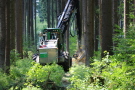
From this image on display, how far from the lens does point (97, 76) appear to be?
7.51 m

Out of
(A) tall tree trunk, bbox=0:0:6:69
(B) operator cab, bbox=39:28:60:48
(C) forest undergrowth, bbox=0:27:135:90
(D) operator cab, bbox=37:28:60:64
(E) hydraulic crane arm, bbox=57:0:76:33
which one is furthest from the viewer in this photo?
(E) hydraulic crane arm, bbox=57:0:76:33

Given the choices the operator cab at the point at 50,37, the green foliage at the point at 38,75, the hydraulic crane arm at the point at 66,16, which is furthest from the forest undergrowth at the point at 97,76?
the hydraulic crane arm at the point at 66,16

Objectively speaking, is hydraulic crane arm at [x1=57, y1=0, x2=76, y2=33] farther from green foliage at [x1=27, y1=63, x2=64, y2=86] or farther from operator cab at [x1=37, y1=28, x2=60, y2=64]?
green foliage at [x1=27, y1=63, x2=64, y2=86]

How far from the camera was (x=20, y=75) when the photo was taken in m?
10.1

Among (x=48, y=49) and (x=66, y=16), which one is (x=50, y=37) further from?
(x=66, y=16)

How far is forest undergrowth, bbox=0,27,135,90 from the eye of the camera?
18.4 ft

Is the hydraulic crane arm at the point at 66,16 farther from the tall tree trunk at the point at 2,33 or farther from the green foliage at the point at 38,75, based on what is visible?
the green foliage at the point at 38,75

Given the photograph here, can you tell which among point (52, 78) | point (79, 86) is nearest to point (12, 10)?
point (52, 78)

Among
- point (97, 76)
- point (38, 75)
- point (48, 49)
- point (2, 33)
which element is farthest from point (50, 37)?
point (97, 76)

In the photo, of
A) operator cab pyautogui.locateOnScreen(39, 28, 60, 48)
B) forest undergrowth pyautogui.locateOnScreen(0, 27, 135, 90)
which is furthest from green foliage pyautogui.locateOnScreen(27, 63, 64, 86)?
operator cab pyautogui.locateOnScreen(39, 28, 60, 48)

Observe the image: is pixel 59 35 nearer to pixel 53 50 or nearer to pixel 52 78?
pixel 53 50

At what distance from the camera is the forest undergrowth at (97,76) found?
562 cm

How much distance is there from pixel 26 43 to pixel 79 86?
22.0m

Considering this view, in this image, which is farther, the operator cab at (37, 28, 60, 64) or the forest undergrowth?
the operator cab at (37, 28, 60, 64)
